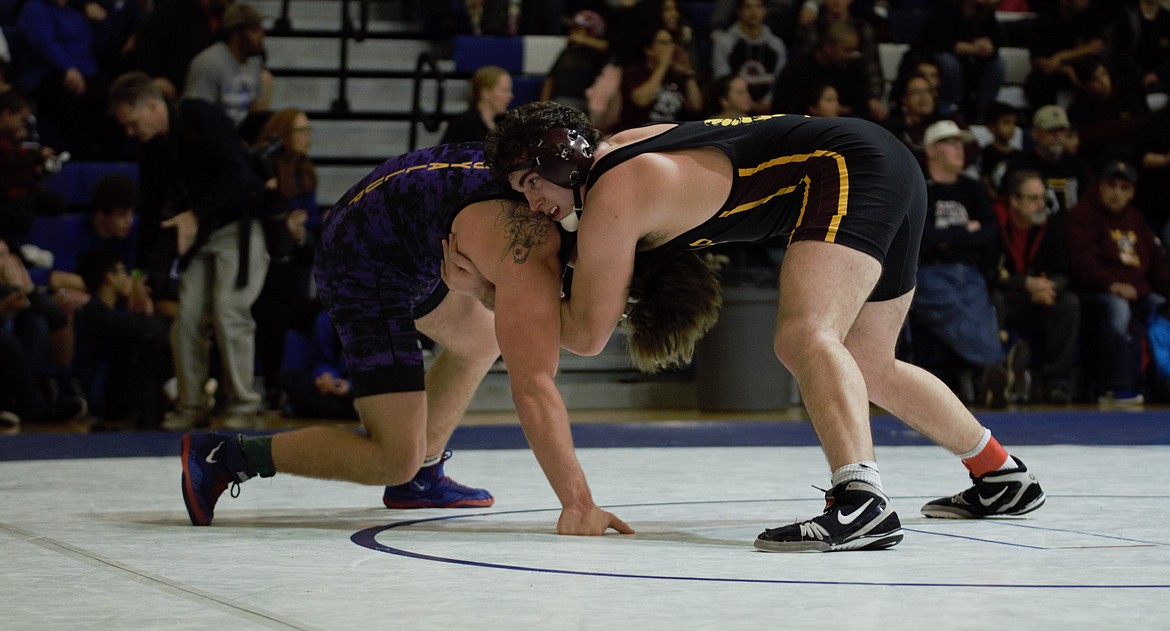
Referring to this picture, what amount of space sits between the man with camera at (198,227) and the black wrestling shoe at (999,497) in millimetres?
3296

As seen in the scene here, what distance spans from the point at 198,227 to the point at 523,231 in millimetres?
3277

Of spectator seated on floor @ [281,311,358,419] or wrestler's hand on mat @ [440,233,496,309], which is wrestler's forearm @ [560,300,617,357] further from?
spectator seated on floor @ [281,311,358,419]

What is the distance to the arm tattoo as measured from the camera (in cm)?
313

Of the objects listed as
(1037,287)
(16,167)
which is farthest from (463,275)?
(1037,287)

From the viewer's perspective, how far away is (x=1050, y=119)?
808 centimetres

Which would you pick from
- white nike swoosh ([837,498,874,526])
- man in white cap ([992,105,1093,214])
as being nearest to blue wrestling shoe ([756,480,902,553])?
white nike swoosh ([837,498,874,526])

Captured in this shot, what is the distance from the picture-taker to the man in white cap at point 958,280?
6973mm

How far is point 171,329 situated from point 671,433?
2024 millimetres

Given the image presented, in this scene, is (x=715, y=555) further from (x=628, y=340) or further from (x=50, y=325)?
(x=50, y=325)

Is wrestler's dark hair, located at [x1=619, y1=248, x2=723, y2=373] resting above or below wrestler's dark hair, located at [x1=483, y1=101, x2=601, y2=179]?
below

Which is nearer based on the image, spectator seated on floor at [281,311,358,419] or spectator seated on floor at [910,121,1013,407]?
spectator seated on floor at [281,311,358,419]

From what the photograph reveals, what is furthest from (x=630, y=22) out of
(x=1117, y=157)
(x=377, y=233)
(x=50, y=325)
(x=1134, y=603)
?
(x=1134, y=603)

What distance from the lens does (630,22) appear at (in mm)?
7953

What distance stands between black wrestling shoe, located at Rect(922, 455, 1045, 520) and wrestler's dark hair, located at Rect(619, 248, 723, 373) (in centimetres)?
80
